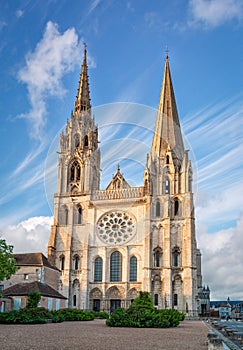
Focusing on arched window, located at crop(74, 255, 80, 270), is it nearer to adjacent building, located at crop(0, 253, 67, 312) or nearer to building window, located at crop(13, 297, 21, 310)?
adjacent building, located at crop(0, 253, 67, 312)

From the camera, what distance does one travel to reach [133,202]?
5834 cm

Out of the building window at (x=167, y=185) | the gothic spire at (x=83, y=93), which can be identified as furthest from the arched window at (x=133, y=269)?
the gothic spire at (x=83, y=93)

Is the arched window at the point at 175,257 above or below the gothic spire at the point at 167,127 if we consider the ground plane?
below

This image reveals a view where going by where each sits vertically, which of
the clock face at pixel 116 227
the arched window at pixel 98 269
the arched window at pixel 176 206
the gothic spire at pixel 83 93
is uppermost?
the gothic spire at pixel 83 93

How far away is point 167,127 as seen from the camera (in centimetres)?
6475

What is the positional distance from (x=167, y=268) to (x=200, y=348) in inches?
1570

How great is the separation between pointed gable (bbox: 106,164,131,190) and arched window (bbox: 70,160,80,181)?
5132 millimetres

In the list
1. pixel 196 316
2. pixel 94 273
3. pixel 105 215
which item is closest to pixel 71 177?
pixel 105 215

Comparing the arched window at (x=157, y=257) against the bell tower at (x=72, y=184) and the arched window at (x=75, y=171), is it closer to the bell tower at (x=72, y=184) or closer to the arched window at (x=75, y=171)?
the bell tower at (x=72, y=184)

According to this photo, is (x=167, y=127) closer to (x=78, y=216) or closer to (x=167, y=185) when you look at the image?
(x=167, y=185)

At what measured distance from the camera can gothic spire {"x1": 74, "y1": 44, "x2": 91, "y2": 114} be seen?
70.2m

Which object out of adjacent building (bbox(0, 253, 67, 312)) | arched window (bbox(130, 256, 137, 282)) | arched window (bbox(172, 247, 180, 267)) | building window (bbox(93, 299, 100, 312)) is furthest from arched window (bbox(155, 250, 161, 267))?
adjacent building (bbox(0, 253, 67, 312))

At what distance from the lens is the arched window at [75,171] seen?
205ft

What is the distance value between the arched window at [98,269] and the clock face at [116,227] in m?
2.78
